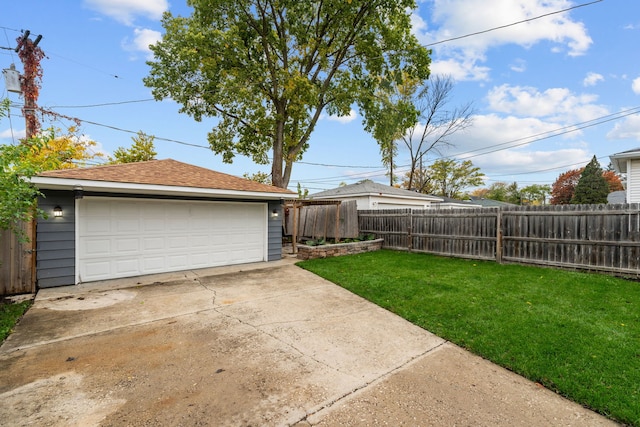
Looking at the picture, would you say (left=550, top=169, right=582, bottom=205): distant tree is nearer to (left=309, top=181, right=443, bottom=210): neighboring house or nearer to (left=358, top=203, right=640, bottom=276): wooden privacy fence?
(left=309, top=181, right=443, bottom=210): neighboring house

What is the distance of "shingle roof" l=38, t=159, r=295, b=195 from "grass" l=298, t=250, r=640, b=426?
3549 mm

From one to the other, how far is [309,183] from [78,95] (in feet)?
85.1

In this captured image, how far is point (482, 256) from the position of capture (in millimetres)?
8469

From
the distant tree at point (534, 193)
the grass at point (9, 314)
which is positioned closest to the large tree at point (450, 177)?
the distant tree at point (534, 193)

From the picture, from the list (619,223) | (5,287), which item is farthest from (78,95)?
(619,223)

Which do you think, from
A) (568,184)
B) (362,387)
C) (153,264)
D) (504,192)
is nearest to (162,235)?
(153,264)

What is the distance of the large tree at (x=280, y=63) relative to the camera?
12234mm

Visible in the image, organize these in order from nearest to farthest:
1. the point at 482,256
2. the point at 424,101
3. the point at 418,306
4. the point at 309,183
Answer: the point at 418,306, the point at 482,256, the point at 424,101, the point at 309,183

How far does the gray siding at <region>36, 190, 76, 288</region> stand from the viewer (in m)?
5.90

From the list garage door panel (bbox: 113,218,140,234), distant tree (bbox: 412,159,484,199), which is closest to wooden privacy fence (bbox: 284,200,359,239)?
garage door panel (bbox: 113,218,140,234)

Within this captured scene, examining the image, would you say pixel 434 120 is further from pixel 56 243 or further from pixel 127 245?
pixel 56 243

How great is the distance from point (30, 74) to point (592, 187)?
4782 centimetres

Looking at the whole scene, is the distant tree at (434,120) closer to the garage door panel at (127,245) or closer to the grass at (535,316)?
the grass at (535,316)

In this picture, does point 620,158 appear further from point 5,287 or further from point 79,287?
point 5,287
